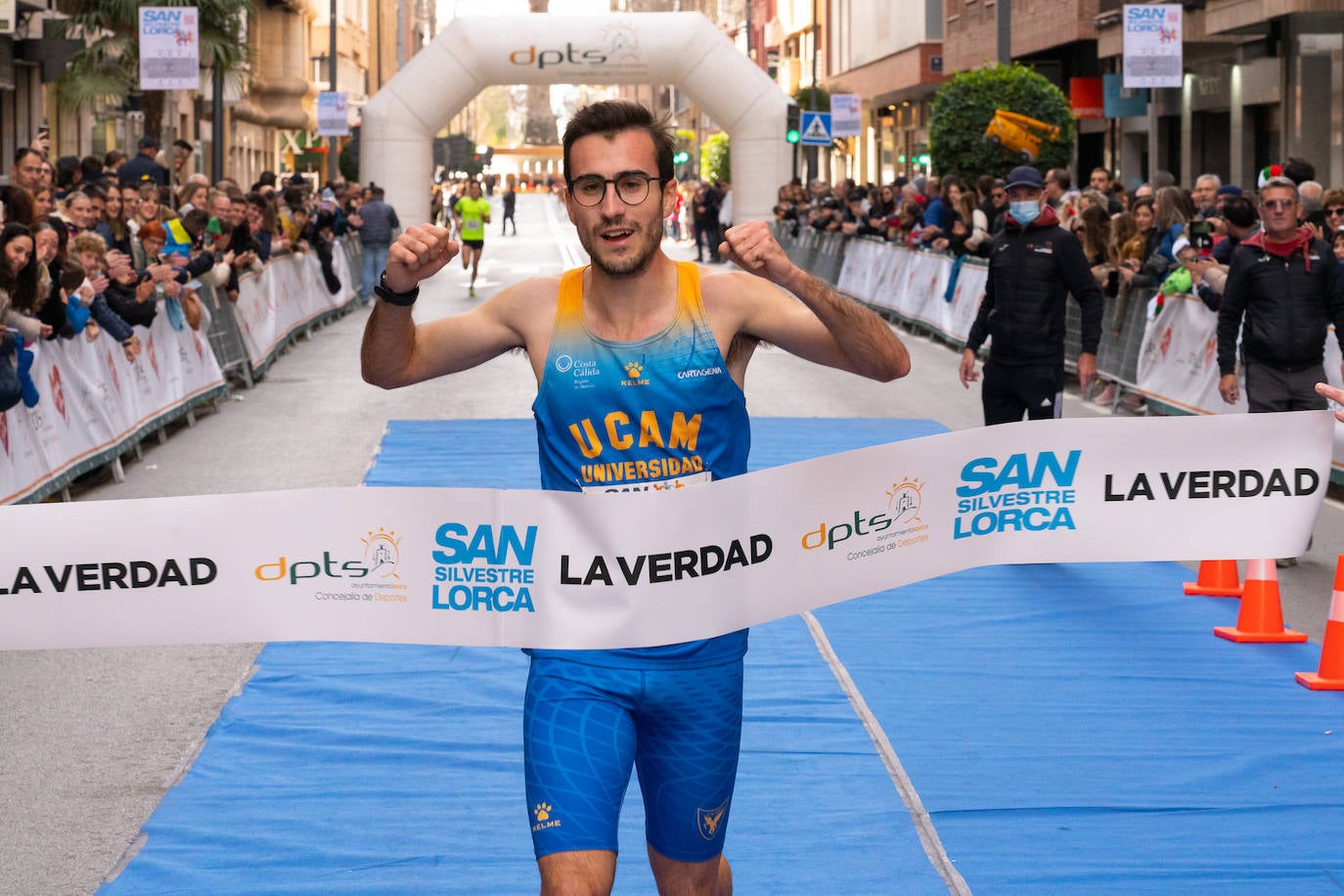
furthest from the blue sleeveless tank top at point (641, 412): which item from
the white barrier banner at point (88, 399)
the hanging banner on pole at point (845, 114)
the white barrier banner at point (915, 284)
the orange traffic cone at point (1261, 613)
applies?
the hanging banner on pole at point (845, 114)

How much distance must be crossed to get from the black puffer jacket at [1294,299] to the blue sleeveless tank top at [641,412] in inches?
264

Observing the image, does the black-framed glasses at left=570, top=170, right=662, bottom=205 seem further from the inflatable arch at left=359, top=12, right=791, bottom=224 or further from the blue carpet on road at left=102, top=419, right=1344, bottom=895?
the inflatable arch at left=359, top=12, right=791, bottom=224

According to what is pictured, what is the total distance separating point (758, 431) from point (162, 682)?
7998 mm

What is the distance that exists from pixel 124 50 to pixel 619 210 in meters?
28.6

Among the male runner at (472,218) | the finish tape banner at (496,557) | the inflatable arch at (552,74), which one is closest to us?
the finish tape banner at (496,557)

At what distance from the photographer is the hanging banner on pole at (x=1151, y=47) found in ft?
68.7

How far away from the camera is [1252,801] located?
20.5ft

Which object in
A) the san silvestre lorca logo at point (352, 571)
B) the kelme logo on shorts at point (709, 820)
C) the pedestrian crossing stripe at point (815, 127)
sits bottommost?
the kelme logo on shorts at point (709, 820)

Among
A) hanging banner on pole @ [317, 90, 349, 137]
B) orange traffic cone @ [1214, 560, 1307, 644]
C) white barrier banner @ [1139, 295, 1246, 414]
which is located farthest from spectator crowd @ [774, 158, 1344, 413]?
hanging banner on pole @ [317, 90, 349, 137]

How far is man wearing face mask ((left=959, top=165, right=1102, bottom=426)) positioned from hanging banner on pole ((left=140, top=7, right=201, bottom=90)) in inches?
587

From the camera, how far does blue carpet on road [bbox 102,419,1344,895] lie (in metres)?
5.62

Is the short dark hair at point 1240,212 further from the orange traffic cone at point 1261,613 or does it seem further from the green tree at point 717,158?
the green tree at point 717,158

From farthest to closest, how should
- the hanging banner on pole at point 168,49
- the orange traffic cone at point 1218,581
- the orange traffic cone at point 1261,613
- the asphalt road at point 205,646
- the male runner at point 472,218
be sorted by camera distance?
the male runner at point 472,218, the hanging banner on pole at point 168,49, the orange traffic cone at point 1218,581, the orange traffic cone at point 1261,613, the asphalt road at point 205,646

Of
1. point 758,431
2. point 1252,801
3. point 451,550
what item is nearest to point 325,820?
point 451,550
